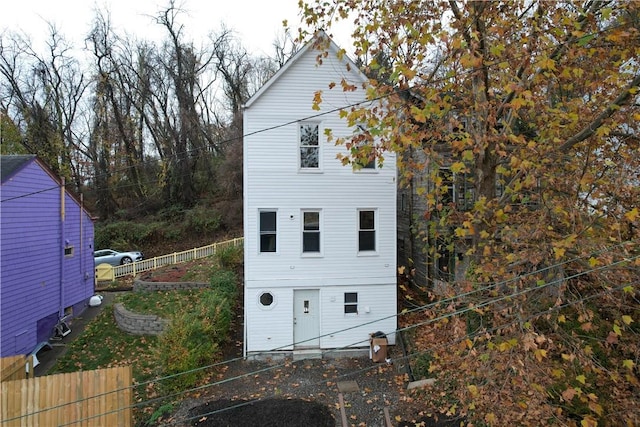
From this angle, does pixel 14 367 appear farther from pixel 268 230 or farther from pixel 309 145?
pixel 309 145

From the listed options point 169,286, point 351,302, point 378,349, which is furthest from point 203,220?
point 378,349

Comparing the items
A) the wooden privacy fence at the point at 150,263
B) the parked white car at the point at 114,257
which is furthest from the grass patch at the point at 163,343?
the parked white car at the point at 114,257

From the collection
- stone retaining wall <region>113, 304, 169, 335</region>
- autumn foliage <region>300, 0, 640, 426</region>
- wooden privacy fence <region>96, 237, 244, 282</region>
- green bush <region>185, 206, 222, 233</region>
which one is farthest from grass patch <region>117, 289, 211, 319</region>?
autumn foliage <region>300, 0, 640, 426</region>

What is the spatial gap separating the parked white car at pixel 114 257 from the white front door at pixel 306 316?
15.4m

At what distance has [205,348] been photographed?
10.1 m

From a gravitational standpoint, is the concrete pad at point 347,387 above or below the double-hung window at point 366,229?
below

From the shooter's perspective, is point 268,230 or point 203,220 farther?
point 203,220

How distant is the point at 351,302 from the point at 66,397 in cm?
774

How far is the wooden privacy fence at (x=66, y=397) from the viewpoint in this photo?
24.5ft

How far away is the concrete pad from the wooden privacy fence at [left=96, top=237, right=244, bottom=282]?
10750mm

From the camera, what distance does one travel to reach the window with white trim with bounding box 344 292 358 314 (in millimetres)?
11344

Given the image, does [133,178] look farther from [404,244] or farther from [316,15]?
[316,15]

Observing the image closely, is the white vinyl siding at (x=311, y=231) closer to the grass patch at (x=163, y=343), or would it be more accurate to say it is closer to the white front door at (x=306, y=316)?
the white front door at (x=306, y=316)

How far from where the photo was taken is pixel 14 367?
27.7 feet
